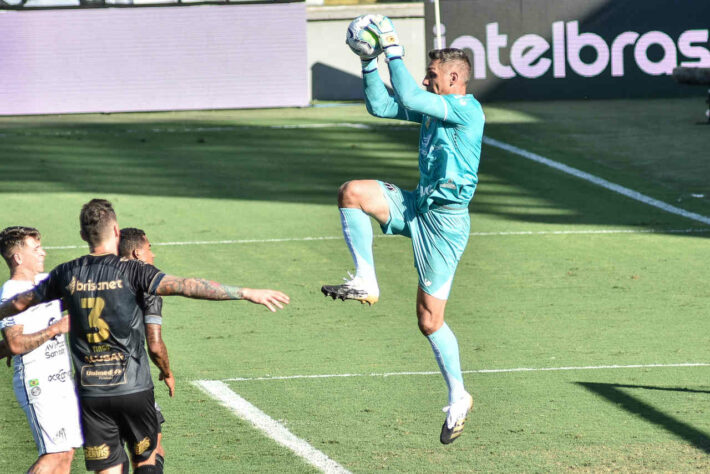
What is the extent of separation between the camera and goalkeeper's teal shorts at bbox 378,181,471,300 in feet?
30.5

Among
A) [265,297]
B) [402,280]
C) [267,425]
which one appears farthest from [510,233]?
[265,297]

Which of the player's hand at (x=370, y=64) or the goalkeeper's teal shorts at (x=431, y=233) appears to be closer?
the player's hand at (x=370, y=64)

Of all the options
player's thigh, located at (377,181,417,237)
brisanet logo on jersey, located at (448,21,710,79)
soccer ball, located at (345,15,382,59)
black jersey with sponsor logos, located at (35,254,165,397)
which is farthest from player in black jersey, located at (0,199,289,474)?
brisanet logo on jersey, located at (448,21,710,79)

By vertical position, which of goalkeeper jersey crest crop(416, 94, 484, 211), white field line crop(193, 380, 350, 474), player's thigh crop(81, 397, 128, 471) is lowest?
white field line crop(193, 380, 350, 474)

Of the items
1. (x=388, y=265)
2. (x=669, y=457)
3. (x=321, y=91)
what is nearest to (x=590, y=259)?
(x=388, y=265)

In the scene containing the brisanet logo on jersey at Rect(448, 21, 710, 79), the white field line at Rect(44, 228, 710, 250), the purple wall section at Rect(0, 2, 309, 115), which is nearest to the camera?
the white field line at Rect(44, 228, 710, 250)

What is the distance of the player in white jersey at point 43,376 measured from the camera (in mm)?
8320

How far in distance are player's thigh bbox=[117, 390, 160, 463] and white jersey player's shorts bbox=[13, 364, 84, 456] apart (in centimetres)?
35

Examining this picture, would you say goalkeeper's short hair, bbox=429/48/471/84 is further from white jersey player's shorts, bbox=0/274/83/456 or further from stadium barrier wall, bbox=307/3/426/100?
stadium barrier wall, bbox=307/3/426/100

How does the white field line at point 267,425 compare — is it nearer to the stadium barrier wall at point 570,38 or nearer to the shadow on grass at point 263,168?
the shadow on grass at point 263,168

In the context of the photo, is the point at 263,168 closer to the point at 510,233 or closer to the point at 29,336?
the point at 510,233

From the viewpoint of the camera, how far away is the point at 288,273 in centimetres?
1970

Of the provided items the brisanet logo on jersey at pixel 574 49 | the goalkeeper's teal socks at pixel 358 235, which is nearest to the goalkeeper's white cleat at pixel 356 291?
the goalkeeper's teal socks at pixel 358 235

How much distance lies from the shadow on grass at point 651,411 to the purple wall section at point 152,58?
86.2 ft
